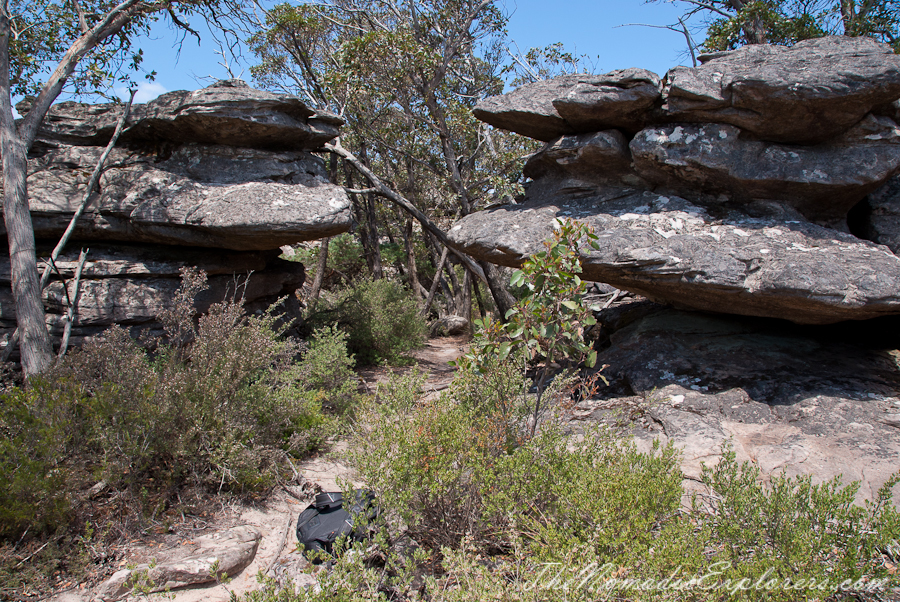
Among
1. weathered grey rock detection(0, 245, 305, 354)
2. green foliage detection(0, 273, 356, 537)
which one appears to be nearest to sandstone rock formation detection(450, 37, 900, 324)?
green foliage detection(0, 273, 356, 537)

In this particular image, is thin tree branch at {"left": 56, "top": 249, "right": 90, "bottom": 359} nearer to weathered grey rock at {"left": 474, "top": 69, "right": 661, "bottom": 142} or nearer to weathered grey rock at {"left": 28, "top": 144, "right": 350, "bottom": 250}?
weathered grey rock at {"left": 28, "top": 144, "right": 350, "bottom": 250}

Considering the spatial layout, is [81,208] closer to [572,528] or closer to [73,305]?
[73,305]

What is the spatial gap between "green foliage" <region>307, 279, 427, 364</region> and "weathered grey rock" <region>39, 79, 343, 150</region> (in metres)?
3.01

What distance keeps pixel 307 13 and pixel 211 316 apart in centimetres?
819

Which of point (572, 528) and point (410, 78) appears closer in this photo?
point (572, 528)

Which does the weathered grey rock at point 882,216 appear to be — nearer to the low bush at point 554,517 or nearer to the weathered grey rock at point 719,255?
the weathered grey rock at point 719,255

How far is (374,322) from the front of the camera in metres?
8.74

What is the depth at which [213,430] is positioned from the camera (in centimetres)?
379

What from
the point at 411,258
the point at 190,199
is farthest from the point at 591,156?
the point at 411,258

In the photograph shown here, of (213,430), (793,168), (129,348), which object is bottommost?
(213,430)

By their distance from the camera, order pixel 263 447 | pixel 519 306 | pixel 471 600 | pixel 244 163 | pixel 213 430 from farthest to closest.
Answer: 1. pixel 244 163
2. pixel 263 447
3. pixel 213 430
4. pixel 519 306
5. pixel 471 600

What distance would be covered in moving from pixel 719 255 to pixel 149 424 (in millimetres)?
5142

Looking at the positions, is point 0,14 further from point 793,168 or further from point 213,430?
point 793,168

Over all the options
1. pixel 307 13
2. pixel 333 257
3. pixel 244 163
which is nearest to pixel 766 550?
pixel 244 163
